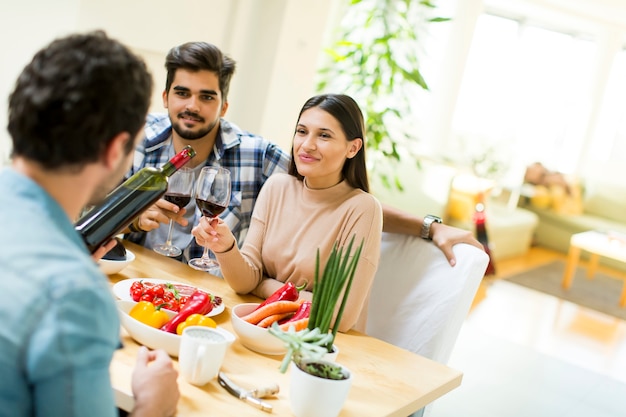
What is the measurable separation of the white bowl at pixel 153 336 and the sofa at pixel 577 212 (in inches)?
329

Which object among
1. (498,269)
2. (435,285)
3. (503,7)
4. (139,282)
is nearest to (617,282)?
(498,269)

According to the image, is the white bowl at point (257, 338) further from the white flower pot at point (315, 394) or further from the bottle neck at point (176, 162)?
the bottle neck at point (176, 162)

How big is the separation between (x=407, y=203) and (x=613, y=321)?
2.16 meters

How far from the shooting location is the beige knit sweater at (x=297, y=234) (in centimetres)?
203

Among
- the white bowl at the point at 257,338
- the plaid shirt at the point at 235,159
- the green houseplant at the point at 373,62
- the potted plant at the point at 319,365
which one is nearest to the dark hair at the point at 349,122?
the plaid shirt at the point at 235,159

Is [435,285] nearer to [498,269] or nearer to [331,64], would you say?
[331,64]

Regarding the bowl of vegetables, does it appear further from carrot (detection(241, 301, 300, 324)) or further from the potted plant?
the potted plant

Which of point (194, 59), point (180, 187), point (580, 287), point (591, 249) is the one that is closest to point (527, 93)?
point (591, 249)

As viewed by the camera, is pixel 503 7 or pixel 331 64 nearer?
pixel 331 64

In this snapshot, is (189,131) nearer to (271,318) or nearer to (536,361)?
(271,318)

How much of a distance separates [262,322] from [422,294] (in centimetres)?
69

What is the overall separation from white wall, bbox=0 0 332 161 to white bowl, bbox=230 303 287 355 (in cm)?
225

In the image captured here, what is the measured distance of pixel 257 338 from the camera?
5.21ft

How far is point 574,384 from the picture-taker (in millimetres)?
4422
